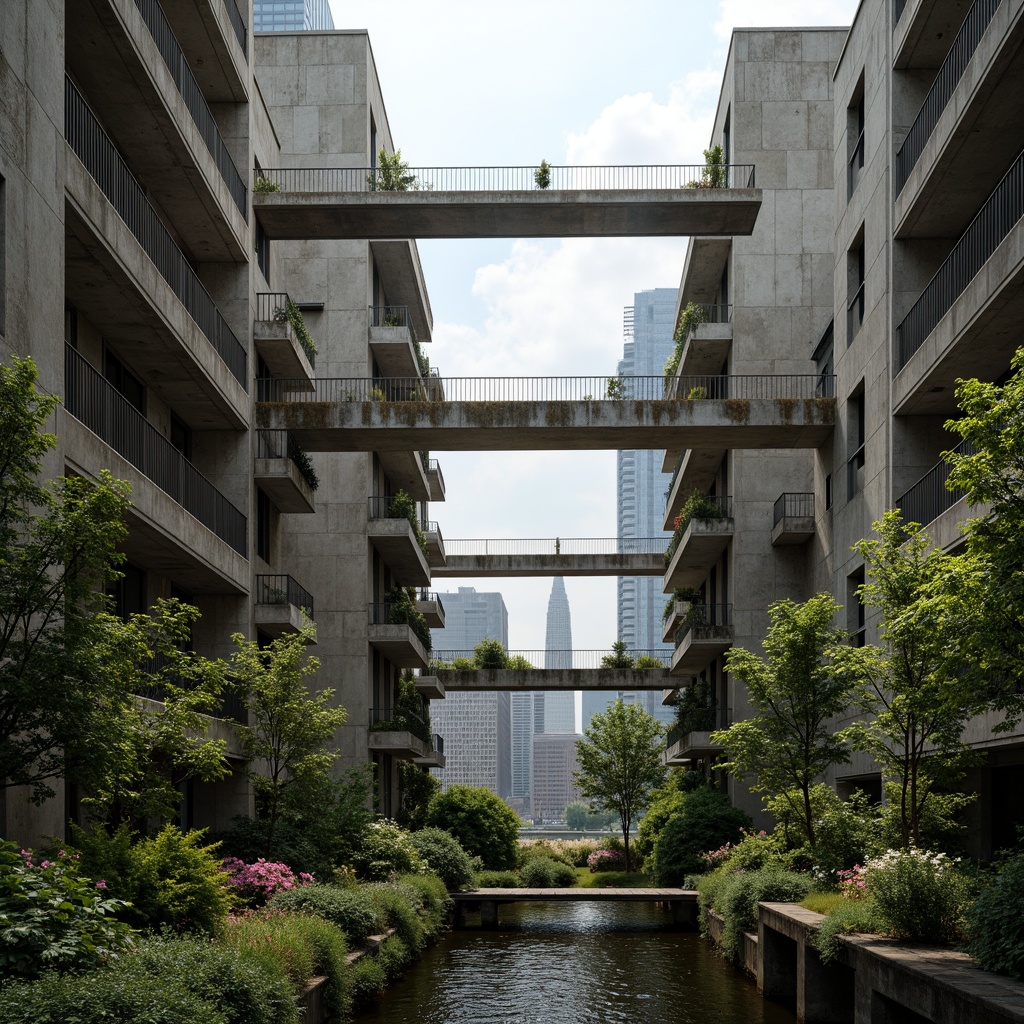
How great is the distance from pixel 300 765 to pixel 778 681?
961 cm

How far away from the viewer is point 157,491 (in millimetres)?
23125

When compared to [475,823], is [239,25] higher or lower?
higher

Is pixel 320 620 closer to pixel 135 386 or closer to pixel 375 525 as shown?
pixel 375 525

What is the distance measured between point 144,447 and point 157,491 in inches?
49.5

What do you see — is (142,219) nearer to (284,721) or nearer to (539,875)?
(284,721)

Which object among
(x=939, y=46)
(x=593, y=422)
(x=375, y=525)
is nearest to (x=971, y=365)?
(x=939, y=46)

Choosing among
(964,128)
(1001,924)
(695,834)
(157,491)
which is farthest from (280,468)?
(1001,924)

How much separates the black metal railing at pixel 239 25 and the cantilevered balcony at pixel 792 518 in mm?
18597

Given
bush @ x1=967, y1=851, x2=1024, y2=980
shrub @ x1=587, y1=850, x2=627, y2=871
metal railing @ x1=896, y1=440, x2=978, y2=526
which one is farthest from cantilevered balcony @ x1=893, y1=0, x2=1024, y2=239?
shrub @ x1=587, y1=850, x2=627, y2=871

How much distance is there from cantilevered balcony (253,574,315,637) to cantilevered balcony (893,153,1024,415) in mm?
15363

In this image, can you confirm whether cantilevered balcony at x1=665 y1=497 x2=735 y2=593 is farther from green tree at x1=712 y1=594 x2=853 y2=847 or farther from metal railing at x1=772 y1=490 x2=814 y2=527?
green tree at x1=712 y1=594 x2=853 y2=847

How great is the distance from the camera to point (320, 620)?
131ft

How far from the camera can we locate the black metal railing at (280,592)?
32.8m

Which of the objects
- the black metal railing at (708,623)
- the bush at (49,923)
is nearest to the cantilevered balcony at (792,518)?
the black metal railing at (708,623)
